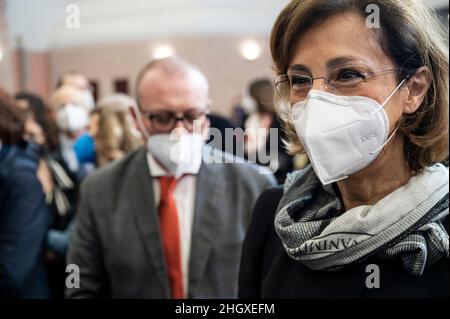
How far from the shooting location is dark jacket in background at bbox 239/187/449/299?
2.96 feet

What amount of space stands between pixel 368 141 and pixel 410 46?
17 cm

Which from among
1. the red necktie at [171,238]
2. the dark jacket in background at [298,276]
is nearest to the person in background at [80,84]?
the red necktie at [171,238]

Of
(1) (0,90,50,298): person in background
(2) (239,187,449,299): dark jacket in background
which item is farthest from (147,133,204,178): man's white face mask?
(1) (0,90,50,298): person in background

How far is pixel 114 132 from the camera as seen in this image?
244 centimetres

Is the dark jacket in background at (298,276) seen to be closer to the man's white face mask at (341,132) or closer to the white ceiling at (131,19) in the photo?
the man's white face mask at (341,132)

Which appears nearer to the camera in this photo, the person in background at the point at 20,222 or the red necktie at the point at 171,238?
the red necktie at the point at 171,238

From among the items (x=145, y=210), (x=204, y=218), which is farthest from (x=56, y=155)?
(x=204, y=218)

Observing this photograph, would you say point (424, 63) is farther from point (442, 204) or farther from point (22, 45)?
point (22, 45)

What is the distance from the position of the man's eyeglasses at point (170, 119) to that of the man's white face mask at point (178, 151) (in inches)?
1.0

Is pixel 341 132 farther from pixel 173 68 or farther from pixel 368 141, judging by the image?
pixel 173 68

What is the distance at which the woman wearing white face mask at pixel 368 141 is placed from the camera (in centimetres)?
87

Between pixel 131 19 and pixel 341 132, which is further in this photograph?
pixel 131 19

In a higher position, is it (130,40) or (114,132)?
(130,40)
